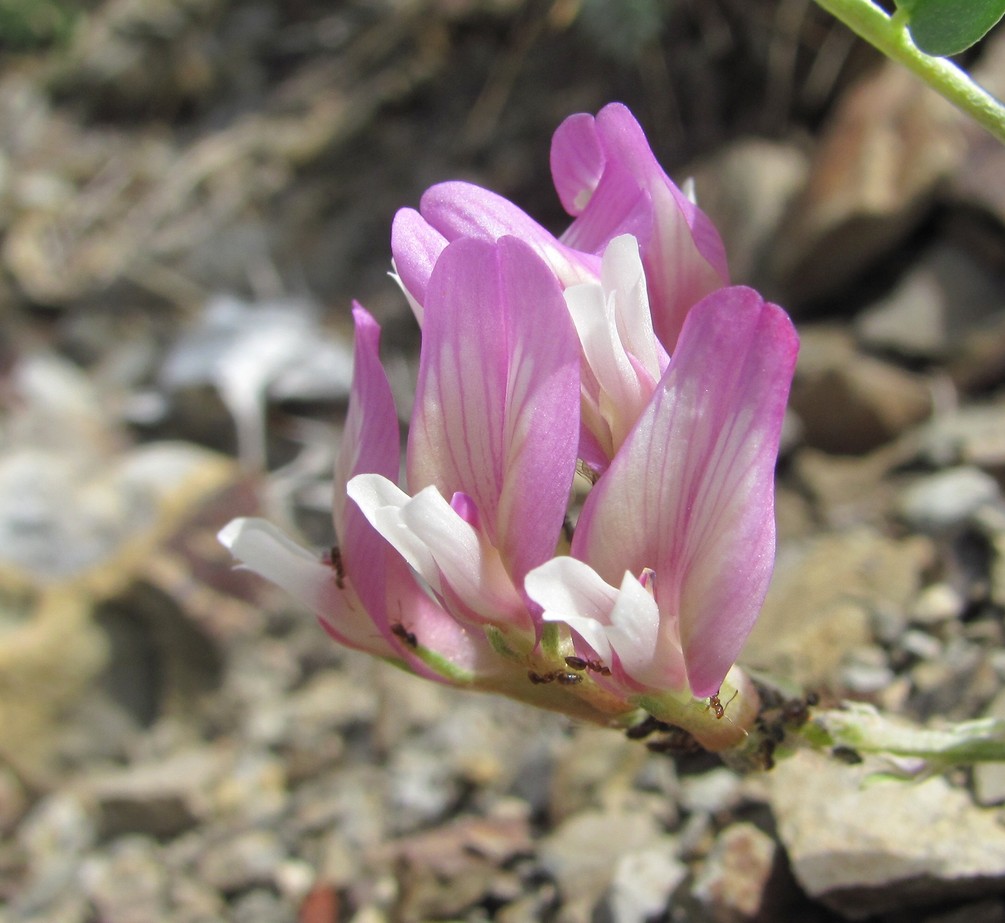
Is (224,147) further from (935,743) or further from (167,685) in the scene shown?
(935,743)

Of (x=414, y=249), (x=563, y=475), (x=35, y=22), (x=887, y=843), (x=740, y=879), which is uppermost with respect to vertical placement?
(x=35, y=22)

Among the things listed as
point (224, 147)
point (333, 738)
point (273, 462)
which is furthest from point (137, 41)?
point (333, 738)

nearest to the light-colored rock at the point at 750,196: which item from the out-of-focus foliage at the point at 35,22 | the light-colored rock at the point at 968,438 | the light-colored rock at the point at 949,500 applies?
the light-colored rock at the point at 968,438

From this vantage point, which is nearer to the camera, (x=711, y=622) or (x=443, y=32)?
(x=711, y=622)

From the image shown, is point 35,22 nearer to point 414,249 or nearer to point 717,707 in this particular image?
point 414,249

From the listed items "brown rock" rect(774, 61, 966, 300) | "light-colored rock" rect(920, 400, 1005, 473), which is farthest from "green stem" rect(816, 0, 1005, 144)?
"brown rock" rect(774, 61, 966, 300)

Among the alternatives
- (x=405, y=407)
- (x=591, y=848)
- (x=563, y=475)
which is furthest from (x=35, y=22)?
(x=563, y=475)

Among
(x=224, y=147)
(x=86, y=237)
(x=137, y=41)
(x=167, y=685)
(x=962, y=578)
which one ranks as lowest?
(x=167, y=685)
